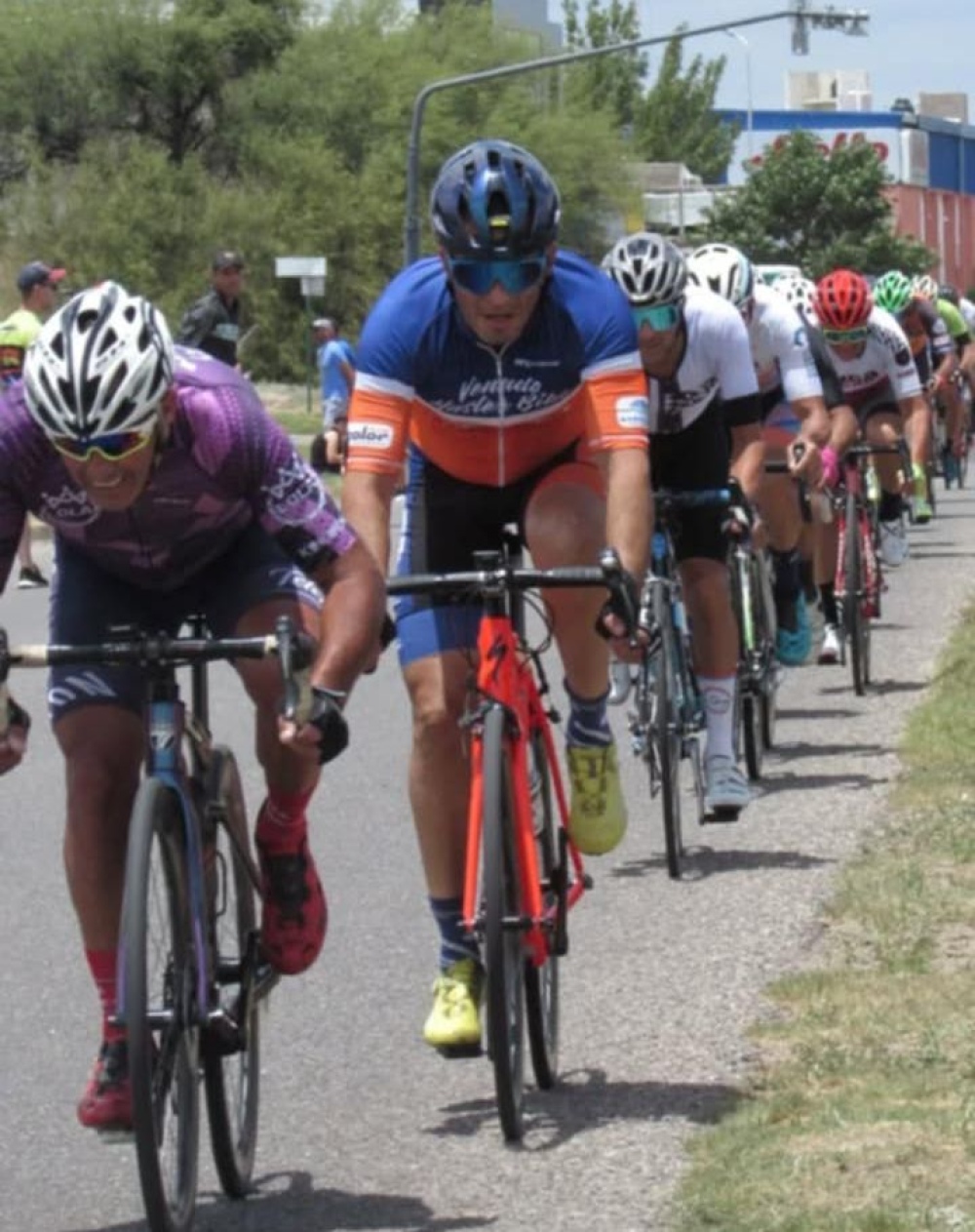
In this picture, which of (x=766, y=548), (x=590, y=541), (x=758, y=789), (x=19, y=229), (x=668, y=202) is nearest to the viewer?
(x=590, y=541)

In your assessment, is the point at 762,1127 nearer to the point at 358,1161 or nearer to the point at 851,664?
the point at 358,1161

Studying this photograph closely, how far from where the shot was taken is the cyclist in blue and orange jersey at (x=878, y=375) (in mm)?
15555

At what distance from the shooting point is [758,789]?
469 inches

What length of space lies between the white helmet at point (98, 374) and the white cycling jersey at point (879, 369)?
397 inches

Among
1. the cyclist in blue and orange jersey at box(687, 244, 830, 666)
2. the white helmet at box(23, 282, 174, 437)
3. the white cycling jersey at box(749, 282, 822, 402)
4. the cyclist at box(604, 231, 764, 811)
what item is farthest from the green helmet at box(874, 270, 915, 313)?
the white helmet at box(23, 282, 174, 437)

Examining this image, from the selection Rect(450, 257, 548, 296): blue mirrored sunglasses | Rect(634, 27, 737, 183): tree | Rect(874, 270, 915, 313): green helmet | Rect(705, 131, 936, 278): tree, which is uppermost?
Rect(634, 27, 737, 183): tree

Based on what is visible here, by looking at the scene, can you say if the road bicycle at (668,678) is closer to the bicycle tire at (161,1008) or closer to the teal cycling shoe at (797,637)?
the teal cycling shoe at (797,637)

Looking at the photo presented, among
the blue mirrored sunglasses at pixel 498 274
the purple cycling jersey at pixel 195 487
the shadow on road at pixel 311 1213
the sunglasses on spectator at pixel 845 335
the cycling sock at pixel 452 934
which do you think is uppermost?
the blue mirrored sunglasses at pixel 498 274

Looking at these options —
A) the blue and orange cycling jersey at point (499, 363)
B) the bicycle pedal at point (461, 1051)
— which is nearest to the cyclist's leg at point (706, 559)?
the blue and orange cycling jersey at point (499, 363)

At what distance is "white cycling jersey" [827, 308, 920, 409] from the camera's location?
15766 millimetres

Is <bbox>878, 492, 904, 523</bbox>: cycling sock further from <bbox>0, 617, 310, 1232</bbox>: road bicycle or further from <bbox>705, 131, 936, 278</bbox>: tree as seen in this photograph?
<bbox>705, 131, 936, 278</bbox>: tree

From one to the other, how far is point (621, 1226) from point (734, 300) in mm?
6650

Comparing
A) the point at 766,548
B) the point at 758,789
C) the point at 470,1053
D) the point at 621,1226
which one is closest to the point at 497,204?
the point at 470,1053

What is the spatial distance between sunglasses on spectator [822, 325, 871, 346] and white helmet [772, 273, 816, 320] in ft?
0.40
